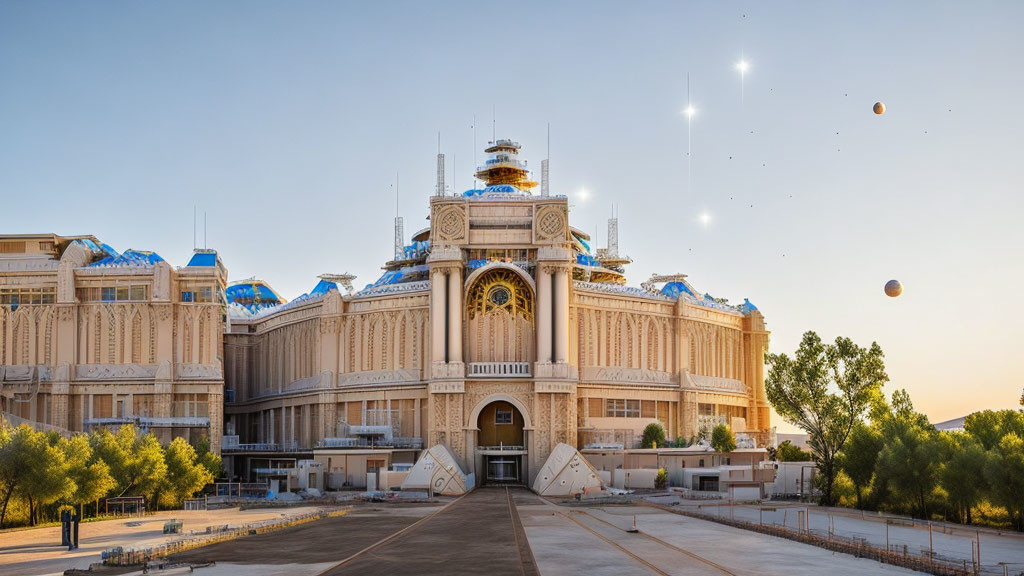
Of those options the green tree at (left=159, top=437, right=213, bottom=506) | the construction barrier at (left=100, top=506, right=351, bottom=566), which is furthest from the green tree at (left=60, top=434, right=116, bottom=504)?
the green tree at (left=159, top=437, right=213, bottom=506)

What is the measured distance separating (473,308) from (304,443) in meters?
23.9

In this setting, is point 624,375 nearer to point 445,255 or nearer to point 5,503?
point 445,255

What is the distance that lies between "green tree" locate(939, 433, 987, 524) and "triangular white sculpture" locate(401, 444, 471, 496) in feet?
129

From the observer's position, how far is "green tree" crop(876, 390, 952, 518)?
61.8 meters

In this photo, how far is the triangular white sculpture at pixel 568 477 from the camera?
283ft

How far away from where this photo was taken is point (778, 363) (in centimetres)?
8375

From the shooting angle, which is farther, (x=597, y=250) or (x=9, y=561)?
(x=597, y=250)

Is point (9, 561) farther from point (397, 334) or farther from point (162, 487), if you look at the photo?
point (397, 334)

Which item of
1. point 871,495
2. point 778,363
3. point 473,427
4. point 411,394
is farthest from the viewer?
point 411,394

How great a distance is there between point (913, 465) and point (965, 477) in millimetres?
6646

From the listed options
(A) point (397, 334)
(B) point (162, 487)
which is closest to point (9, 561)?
(B) point (162, 487)

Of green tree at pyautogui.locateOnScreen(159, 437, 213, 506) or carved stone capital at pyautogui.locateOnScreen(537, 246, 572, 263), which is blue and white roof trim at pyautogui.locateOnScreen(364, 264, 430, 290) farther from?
green tree at pyautogui.locateOnScreen(159, 437, 213, 506)

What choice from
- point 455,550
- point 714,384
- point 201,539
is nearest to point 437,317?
point 714,384

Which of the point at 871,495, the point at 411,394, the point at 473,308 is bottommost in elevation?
the point at 871,495
